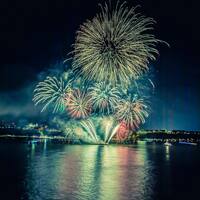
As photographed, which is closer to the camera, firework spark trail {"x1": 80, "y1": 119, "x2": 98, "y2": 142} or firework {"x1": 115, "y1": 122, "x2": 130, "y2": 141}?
firework spark trail {"x1": 80, "y1": 119, "x2": 98, "y2": 142}

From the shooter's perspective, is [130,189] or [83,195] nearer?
[83,195]

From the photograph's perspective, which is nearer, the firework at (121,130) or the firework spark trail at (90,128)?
the firework spark trail at (90,128)

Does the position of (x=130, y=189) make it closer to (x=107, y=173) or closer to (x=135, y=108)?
(x=107, y=173)

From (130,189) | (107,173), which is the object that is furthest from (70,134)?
(130,189)

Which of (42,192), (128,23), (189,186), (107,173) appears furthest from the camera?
(128,23)

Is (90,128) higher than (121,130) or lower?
higher

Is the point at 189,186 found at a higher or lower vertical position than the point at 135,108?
lower

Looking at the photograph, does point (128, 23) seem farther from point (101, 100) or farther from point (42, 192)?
point (42, 192)

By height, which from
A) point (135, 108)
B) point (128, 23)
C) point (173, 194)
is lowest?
point (173, 194)

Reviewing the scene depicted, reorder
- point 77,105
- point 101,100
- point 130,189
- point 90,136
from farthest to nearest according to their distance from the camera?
point 90,136 < point 77,105 < point 101,100 < point 130,189
